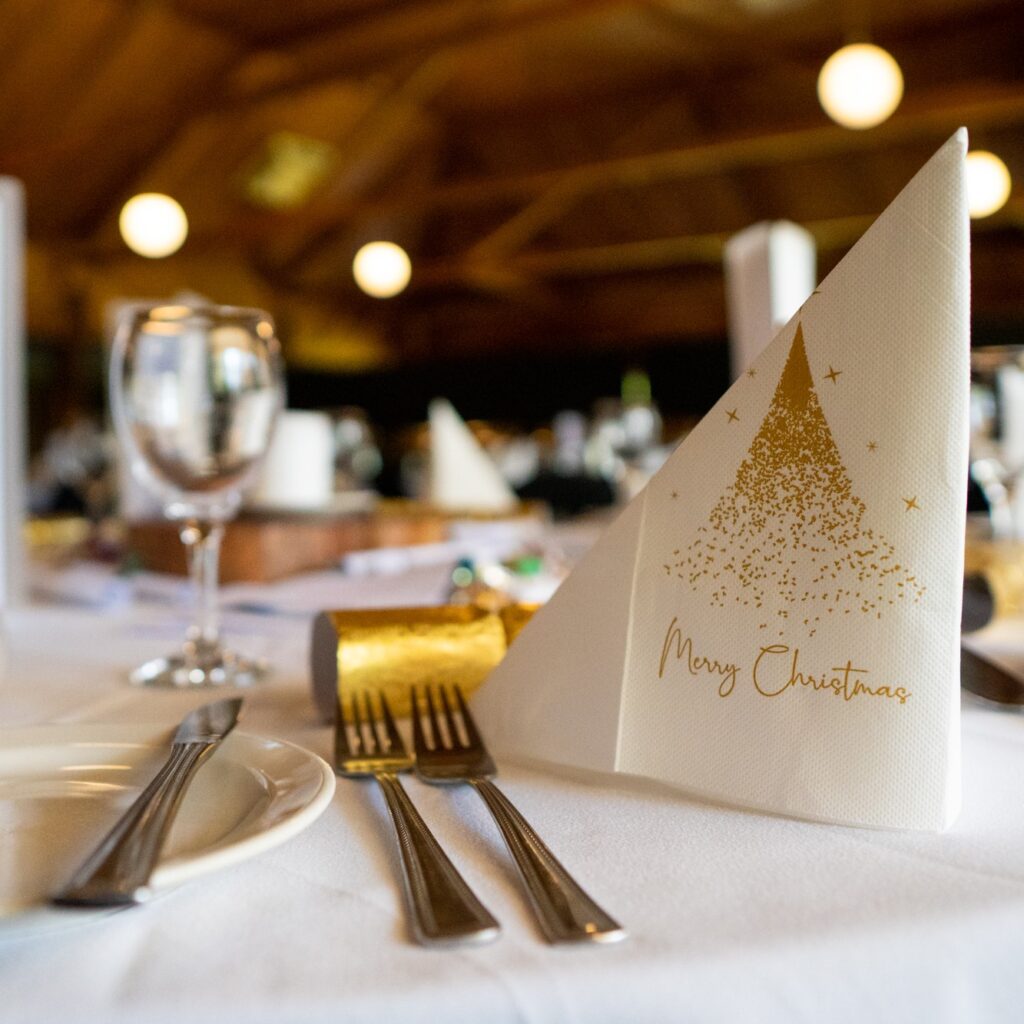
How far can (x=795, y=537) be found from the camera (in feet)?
1.79

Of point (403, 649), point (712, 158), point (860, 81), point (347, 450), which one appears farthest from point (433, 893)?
point (712, 158)

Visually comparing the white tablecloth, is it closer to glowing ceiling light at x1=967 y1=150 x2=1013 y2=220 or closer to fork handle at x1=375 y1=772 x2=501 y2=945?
fork handle at x1=375 y1=772 x2=501 y2=945

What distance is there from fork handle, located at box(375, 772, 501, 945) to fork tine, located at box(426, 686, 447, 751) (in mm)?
115

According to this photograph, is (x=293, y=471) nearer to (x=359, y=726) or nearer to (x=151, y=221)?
(x=359, y=726)

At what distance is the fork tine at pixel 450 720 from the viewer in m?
0.63

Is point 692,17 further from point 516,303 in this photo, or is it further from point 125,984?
point 125,984

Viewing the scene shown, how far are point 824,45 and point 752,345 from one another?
28.8 ft

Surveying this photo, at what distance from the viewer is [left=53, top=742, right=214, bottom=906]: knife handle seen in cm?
36

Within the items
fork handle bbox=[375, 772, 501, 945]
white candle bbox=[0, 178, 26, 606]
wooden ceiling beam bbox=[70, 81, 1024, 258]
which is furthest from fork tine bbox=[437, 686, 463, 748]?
wooden ceiling beam bbox=[70, 81, 1024, 258]

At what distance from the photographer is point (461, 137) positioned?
13570 mm

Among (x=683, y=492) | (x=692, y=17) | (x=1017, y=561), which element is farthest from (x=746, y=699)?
(x=692, y=17)

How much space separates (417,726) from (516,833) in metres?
0.19

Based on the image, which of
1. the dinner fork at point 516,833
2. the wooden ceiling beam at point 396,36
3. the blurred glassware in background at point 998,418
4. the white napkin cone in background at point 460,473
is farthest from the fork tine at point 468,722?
the wooden ceiling beam at point 396,36

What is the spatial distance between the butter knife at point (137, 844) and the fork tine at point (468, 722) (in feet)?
0.52
